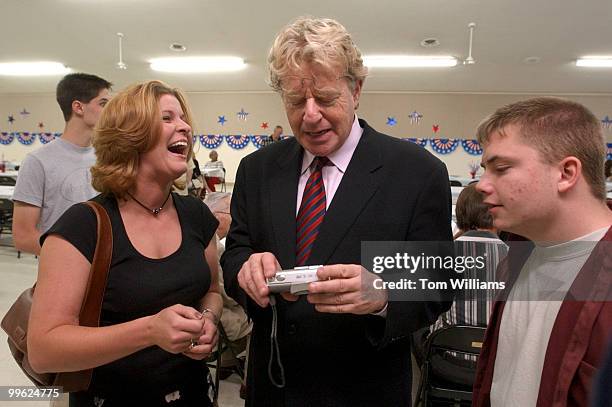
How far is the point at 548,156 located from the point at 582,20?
566cm

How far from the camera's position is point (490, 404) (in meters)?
1.09

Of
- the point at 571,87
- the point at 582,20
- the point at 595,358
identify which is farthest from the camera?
the point at 571,87

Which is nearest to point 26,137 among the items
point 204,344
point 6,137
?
point 6,137

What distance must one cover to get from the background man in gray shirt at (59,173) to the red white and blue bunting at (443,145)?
10.2 metres

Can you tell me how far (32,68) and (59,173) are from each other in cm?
927

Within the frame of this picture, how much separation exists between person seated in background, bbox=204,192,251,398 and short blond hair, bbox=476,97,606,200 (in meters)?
1.66

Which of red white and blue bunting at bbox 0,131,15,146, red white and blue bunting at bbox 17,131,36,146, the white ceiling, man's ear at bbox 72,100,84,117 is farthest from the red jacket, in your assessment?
red white and blue bunting at bbox 0,131,15,146

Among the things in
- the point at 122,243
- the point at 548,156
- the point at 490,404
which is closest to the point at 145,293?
the point at 122,243

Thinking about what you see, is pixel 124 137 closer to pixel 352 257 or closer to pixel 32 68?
pixel 352 257

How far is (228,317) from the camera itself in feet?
8.17

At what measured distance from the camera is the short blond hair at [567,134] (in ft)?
3.05

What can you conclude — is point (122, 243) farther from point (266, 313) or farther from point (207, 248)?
point (266, 313)

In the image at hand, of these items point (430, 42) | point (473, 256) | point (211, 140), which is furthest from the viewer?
point (211, 140)

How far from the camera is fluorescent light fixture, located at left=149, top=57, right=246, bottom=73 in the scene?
7922 mm
